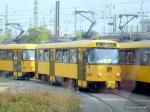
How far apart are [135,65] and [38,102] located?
13669 mm

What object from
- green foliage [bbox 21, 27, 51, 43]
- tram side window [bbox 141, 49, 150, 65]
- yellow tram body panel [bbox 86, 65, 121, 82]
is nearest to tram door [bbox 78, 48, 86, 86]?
yellow tram body panel [bbox 86, 65, 121, 82]

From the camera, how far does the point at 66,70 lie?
33.0m

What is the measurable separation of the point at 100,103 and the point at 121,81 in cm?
877

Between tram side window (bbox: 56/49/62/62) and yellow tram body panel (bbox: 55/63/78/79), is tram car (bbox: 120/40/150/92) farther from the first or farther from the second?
tram side window (bbox: 56/49/62/62)

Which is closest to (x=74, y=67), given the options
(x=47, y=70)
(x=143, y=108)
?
(x=47, y=70)

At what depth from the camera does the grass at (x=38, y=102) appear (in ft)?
50.9

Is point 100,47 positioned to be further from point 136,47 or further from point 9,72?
point 9,72

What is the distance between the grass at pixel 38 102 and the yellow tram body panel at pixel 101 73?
33.8 feet

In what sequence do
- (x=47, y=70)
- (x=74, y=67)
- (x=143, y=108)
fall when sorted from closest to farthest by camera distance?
1. (x=143, y=108)
2. (x=74, y=67)
3. (x=47, y=70)

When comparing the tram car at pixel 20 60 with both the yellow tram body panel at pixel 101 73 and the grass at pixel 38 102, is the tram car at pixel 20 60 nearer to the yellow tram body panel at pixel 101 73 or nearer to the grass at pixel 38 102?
the yellow tram body panel at pixel 101 73

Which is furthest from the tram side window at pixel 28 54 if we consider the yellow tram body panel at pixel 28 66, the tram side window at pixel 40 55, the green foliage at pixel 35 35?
the green foliage at pixel 35 35

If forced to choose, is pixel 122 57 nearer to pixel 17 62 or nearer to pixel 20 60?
pixel 20 60

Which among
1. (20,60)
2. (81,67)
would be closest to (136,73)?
(81,67)

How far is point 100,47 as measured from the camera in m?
29.4
